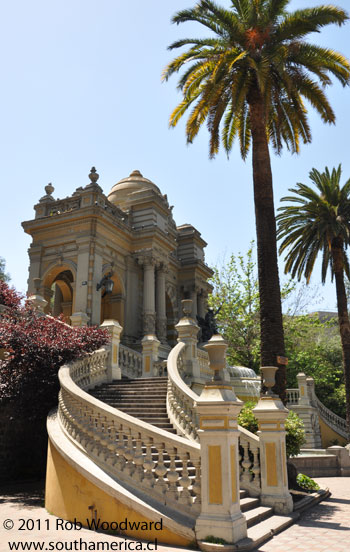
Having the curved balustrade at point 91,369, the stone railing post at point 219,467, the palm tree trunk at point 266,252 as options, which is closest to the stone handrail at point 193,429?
the palm tree trunk at point 266,252

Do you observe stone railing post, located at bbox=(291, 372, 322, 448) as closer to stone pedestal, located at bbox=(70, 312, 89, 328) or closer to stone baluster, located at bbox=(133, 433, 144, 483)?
stone pedestal, located at bbox=(70, 312, 89, 328)

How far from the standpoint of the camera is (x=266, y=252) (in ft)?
41.6

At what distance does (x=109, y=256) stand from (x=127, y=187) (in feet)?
24.6

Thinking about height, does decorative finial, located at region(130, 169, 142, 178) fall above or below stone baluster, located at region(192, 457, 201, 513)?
above

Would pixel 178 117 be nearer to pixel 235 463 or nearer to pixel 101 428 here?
pixel 101 428

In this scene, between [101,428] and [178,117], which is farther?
[178,117]

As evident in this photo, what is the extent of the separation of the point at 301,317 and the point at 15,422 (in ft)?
77.1

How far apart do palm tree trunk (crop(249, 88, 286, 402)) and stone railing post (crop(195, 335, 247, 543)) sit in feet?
17.3

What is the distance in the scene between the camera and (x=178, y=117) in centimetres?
1605

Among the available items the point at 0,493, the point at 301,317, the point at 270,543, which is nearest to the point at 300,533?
the point at 270,543

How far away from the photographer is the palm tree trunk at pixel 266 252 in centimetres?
1197

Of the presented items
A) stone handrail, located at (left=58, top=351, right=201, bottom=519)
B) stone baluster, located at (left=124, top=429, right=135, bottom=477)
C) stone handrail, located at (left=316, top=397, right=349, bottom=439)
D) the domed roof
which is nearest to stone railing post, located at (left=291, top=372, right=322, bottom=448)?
stone handrail, located at (left=316, top=397, right=349, bottom=439)

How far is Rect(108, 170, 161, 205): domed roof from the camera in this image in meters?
30.0

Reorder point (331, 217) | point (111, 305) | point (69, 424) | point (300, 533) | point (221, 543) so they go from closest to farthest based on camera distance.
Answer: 1. point (221, 543)
2. point (300, 533)
3. point (69, 424)
4. point (331, 217)
5. point (111, 305)
